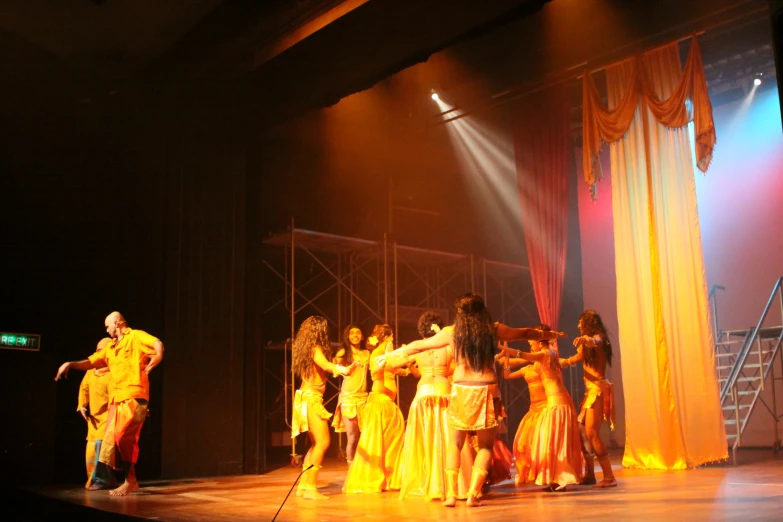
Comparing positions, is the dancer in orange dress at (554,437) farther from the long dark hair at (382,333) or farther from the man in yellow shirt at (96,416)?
the man in yellow shirt at (96,416)

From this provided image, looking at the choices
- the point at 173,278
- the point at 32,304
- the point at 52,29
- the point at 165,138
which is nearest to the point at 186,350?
the point at 173,278

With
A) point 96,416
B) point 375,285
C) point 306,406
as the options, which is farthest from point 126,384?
point 375,285

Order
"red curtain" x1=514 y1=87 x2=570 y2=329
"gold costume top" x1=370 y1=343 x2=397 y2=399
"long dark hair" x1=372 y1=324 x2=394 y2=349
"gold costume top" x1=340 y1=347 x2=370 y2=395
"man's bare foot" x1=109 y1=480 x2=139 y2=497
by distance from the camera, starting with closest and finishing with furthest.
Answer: "man's bare foot" x1=109 y1=480 x2=139 y2=497 < "gold costume top" x1=370 y1=343 x2=397 y2=399 < "long dark hair" x1=372 y1=324 x2=394 y2=349 < "gold costume top" x1=340 y1=347 x2=370 y2=395 < "red curtain" x1=514 y1=87 x2=570 y2=329

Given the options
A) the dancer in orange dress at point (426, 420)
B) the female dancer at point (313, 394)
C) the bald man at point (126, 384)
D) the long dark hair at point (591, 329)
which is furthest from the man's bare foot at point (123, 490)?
the long dark hair at point (591, 329)

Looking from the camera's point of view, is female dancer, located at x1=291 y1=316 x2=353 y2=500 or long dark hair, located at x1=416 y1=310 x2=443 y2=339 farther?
female dancer, located at x1=291 y1=316 x2=353 y2=500

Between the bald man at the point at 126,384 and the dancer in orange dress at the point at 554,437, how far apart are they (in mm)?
3177

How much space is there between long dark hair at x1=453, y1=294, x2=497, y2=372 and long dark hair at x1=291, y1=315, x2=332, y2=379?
1.34 m

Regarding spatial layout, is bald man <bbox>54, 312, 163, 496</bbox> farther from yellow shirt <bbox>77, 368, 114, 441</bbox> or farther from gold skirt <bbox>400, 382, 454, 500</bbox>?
gold skirt <bbox>400, 382, 454, 500</bbox>

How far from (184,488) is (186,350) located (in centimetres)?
191

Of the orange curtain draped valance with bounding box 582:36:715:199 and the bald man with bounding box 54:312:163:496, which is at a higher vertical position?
the orange curtain draped valance with bounding box 582:36:715:199

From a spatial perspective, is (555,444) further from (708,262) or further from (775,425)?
(708,262)

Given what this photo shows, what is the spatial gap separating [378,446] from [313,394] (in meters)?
0.91

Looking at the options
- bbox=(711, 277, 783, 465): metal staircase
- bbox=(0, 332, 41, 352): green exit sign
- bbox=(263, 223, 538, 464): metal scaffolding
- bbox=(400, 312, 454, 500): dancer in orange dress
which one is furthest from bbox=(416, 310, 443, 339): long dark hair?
bbox=(711, 277, 783, 465): metal staircase

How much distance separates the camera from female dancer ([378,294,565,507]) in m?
5.38
